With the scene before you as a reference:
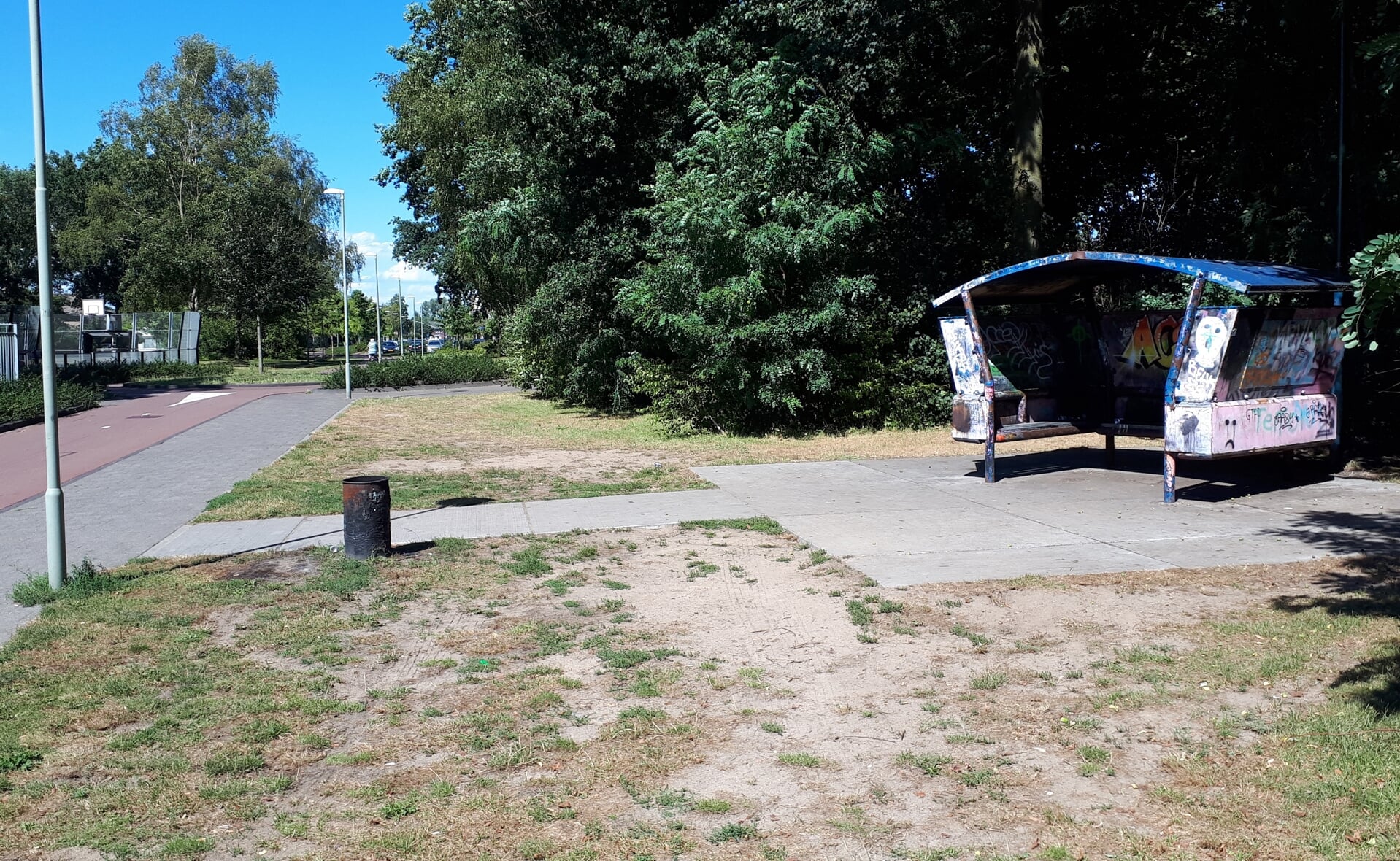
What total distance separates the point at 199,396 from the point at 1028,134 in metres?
25.3

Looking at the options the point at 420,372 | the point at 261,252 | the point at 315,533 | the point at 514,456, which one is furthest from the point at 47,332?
the point at 261,252

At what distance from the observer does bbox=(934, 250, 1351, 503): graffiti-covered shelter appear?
36.2 feet

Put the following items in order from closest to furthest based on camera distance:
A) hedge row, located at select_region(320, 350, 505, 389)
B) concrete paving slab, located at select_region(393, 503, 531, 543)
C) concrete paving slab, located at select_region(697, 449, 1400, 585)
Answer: concrete paving slab, located at select_region(697, 449, 1400, 585) → concrete paving slab, located at select_region(393, 503, 531, 543) → hedge row, located at select_region(320, 350, 505, 389)

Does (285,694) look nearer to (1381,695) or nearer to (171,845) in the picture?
(171,845)

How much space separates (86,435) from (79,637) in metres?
16.0

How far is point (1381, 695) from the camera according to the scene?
536 centimetres

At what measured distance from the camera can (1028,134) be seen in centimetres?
1852

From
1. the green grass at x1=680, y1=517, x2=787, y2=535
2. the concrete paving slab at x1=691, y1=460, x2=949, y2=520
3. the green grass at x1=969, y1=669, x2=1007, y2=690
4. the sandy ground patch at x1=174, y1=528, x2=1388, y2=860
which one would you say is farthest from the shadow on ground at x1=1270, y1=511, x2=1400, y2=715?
the green grass at x1=680, y1=517, x2=787, y2=535

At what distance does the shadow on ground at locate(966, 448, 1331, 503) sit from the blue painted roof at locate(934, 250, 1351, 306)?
2266 millimetres

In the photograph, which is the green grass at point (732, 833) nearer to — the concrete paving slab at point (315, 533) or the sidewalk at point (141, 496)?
the sidewalk at point (141, 496)

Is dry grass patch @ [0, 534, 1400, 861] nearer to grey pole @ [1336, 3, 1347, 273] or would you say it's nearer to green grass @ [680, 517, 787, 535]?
green grass @ [680, 517, 787, 535]

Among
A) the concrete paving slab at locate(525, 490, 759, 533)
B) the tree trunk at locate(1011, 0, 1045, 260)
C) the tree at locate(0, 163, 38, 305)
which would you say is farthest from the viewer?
the tree at locate(0, 163, 38, 305)

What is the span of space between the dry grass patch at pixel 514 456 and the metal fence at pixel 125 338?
2144 centimetres

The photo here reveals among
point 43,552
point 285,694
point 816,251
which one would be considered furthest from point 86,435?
point 285,694
